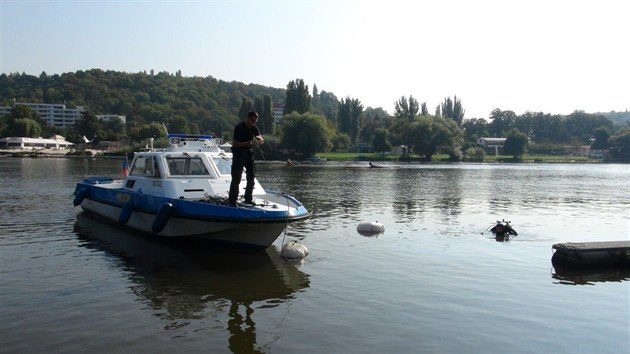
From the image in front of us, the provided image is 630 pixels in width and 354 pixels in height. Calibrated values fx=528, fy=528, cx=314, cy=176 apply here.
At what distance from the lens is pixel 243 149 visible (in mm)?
16375

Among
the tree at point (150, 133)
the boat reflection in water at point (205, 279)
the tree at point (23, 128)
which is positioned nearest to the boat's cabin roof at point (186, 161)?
the boat reflection in water at point (205, 279)

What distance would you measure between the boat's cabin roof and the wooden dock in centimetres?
1170

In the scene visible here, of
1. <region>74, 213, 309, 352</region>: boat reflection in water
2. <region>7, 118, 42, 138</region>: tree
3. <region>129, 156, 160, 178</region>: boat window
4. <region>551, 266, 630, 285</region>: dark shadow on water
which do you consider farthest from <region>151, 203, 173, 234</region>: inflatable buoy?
<region>7, 118, 42, 138</region>: tree

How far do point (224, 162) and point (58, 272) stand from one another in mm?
7318

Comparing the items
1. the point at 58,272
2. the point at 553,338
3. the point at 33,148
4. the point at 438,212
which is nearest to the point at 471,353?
the point at 553,338

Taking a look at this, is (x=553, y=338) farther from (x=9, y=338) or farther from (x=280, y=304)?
(x=9, y=338)

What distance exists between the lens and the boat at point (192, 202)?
16312 millimetres

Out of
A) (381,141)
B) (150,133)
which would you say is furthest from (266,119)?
(381,141)

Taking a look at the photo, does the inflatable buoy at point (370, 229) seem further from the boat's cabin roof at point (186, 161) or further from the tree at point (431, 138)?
the tree at point (431, 138)

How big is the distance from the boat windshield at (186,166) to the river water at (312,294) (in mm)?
2649

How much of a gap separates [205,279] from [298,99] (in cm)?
12791

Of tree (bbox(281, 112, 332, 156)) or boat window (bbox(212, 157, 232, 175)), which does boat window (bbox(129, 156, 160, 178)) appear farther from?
tree (bbox(281, 112, 332, 156))

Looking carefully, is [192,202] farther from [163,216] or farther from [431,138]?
[431,138]

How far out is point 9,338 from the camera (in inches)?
387
